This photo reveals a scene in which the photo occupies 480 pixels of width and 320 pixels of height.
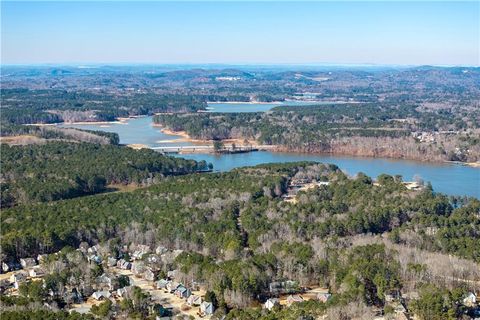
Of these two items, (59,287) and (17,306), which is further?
(59,287)

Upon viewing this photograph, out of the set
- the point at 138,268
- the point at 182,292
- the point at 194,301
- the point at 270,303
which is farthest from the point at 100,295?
the point at 270,303

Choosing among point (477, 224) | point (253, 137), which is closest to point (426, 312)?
point (477, 224)

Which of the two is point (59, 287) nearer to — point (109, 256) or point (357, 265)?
point (109, 256)

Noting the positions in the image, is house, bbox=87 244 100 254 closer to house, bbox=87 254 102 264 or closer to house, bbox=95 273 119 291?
house, bbox=87 254 102 264

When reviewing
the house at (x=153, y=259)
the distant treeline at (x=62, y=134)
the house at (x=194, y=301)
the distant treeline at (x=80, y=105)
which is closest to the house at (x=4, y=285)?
the house at (x=153, y=259)

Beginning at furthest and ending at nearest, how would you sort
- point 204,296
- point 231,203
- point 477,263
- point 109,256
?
point 231,203
point 109,256
point 477,263
point 204,296

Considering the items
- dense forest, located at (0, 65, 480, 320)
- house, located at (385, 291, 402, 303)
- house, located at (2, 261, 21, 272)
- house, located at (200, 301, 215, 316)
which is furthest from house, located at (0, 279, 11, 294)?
house, located at (385, 291, 402, 303)

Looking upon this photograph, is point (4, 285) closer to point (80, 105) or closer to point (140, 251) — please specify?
point (140, 251)

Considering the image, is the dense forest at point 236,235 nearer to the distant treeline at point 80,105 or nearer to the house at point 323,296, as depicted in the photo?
the house at point 323,296
